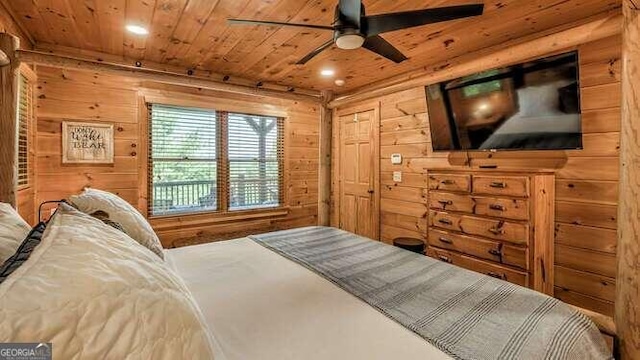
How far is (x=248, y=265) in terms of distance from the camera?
1.69m

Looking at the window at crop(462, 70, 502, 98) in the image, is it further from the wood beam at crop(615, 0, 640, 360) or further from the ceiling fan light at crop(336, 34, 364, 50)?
the ceiling fan light at crop(336, 34, 364, 50)

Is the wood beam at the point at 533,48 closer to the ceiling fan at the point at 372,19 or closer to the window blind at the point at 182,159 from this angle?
the ceiling fan at the point at 372,19

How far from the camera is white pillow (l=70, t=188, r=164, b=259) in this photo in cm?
132

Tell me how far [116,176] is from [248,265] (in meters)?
2.39

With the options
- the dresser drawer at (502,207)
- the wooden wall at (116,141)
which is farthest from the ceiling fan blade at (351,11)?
the wooden wall at (116,141)

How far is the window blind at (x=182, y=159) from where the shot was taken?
11.3ft

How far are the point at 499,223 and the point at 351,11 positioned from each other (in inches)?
75.7

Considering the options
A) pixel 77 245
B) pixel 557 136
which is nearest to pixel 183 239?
pixel 77 245

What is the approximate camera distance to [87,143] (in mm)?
3035

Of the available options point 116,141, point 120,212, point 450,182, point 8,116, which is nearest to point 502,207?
point 450,182

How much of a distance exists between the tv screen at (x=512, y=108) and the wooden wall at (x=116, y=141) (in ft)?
7.69

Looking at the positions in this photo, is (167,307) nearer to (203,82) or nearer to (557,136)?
(203,82)

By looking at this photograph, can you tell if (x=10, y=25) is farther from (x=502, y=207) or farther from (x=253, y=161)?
(x=502, y=207)

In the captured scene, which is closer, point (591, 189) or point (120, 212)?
point (120, 212)
